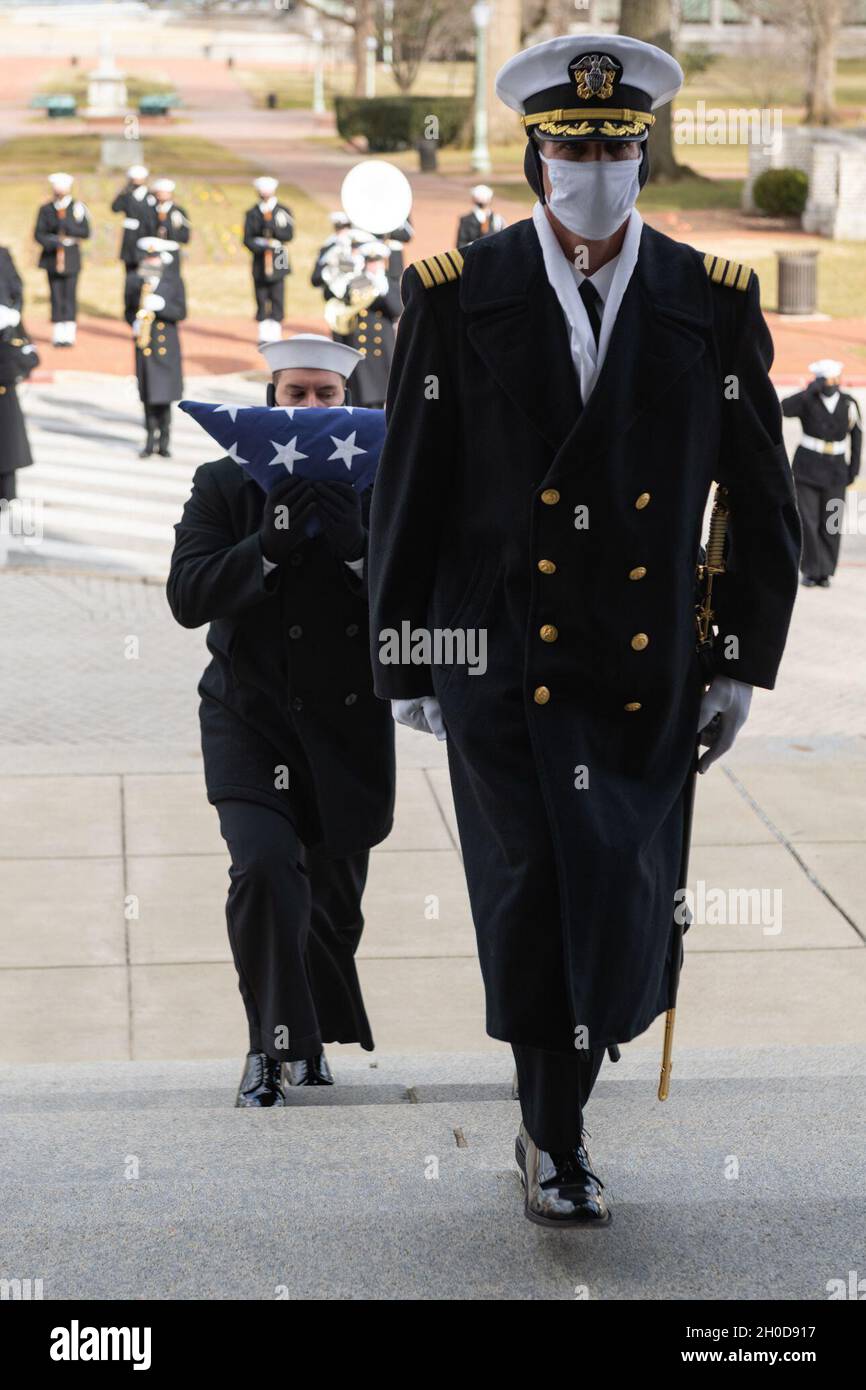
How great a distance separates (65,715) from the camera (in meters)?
10.0

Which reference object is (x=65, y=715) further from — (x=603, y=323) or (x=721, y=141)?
(x=721, y=141)

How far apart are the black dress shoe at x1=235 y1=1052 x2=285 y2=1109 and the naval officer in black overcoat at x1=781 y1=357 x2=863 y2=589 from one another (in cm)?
843

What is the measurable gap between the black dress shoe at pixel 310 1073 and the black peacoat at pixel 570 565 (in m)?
1.94

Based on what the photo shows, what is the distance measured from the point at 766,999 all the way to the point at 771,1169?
9.71 feet

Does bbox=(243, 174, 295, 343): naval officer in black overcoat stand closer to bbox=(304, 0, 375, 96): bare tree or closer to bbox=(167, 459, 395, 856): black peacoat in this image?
bbox=(167, 459, 395, 856): black peacoat

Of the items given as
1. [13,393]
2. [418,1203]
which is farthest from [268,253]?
[418,1203]

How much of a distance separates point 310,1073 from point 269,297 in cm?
1995

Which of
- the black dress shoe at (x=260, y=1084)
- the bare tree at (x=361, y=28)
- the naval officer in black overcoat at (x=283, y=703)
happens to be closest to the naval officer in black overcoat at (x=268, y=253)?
the naval officer in black overcoat at (x=283, y=703)

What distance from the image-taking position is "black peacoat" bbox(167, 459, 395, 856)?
16.7ft

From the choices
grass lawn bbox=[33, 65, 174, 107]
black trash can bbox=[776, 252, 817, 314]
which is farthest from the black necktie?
grass lawn bbox=[33, 65, 174, 107]

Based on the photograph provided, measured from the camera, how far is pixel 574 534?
353 cm

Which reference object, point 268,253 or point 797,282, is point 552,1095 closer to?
point 268,253
